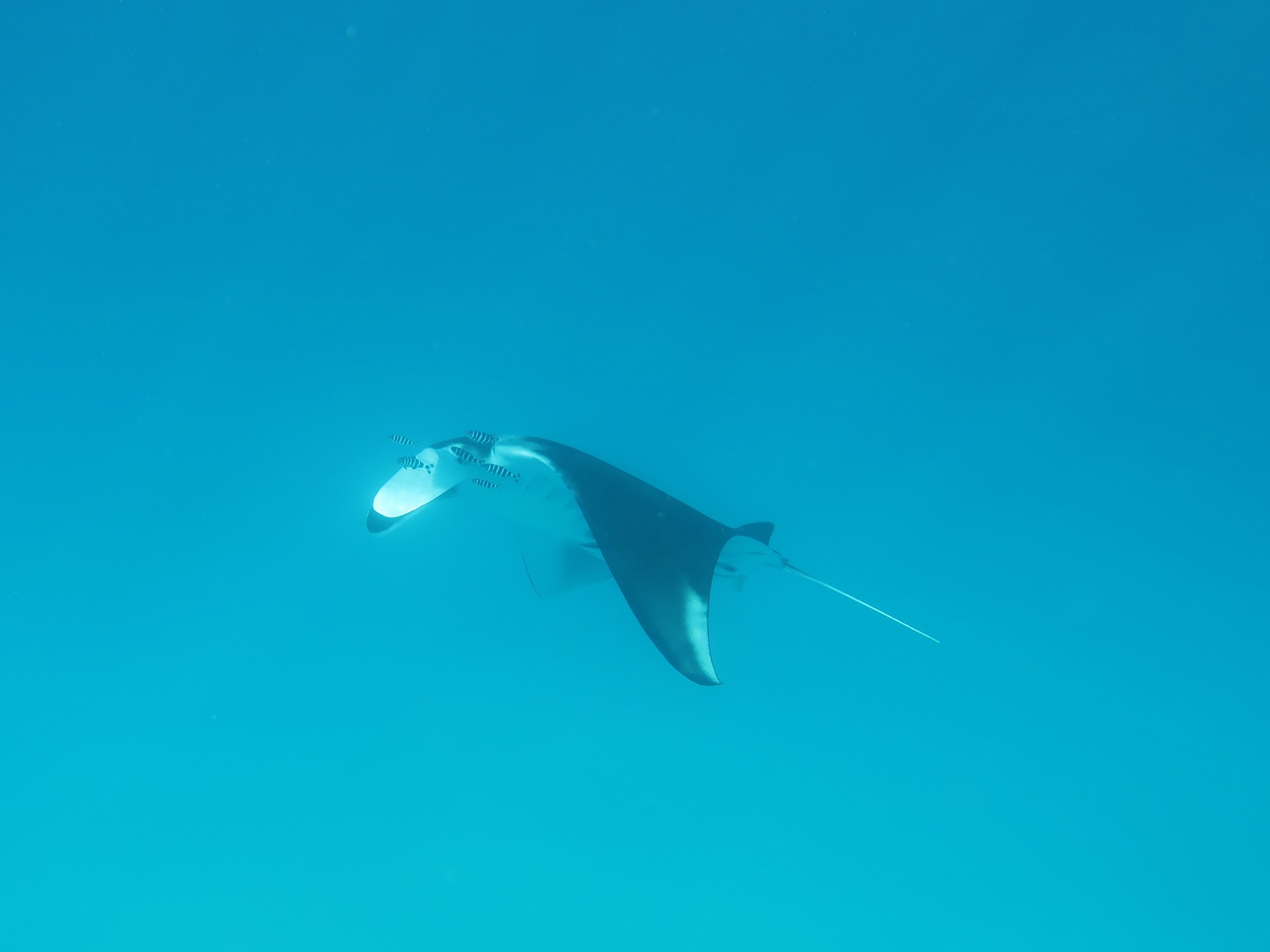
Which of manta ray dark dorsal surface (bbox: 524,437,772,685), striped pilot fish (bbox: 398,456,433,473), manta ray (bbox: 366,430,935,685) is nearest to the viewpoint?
manta ray dark dorsal surface (bbox: 524,437,772,685)

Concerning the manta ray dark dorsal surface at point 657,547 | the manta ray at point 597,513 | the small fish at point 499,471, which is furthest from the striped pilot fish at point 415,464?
the manta ray dark dorsal surface at point 657,547

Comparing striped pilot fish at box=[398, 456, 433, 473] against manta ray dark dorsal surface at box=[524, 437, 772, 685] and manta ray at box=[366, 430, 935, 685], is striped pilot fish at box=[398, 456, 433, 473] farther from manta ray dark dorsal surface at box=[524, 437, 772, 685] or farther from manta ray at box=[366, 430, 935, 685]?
manta ray dark dorsal surface at box=[524, 437, 772, 685]

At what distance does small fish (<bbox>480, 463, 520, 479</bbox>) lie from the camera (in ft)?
16.9

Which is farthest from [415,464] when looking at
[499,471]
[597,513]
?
[597,513]

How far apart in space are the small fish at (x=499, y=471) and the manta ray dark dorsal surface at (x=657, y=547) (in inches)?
10.8

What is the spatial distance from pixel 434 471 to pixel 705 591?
242cm

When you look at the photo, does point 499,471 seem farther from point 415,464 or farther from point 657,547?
point 657,547

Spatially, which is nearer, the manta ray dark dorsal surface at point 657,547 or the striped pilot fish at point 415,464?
the manta ray dark dorsal surface at point 657,547

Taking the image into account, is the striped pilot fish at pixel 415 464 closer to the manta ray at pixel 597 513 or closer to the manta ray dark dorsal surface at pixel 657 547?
the manta ray at pixel 597 513

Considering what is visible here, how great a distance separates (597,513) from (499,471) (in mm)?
928

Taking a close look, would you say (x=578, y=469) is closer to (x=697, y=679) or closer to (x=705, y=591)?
(x=705, y=591)

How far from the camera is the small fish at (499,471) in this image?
5.14 meters

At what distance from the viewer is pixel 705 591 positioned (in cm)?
432

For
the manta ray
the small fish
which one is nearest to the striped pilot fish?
the manta ray
